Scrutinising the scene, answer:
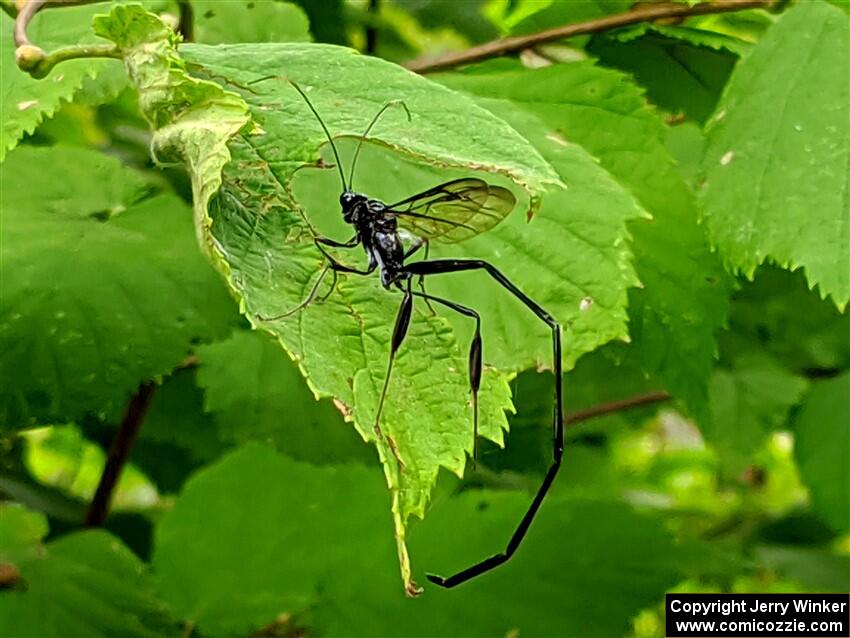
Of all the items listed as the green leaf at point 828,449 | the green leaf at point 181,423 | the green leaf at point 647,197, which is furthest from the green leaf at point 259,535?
the green leaf at point 828,449

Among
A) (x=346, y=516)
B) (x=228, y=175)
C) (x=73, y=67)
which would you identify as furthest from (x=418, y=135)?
(x=346, y=516)

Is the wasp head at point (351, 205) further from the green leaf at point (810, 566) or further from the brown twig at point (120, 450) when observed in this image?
the green leaf at point (810, 566)

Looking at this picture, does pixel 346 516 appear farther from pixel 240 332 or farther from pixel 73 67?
pixel 73 67

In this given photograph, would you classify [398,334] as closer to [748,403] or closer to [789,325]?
[789,325]

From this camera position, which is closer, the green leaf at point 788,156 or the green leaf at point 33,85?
the green leaf at point 33,85

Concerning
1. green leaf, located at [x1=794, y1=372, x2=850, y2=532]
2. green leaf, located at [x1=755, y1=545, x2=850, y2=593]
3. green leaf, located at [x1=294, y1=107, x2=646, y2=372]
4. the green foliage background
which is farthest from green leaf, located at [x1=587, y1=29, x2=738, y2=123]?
green leaf, located at [x1=755, y1=545, x2=850, y2=593]

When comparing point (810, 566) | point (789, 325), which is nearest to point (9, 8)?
point (789, 325)
